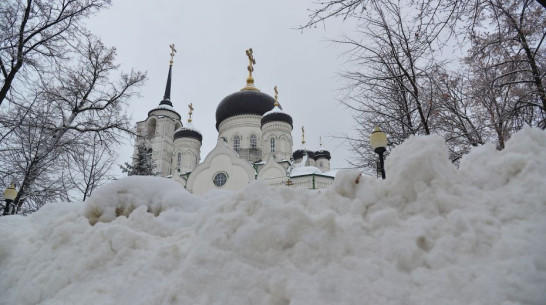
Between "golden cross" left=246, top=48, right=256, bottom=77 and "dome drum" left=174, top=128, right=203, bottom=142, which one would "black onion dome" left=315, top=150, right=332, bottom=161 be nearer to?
"golden cross" left=246, top=48, right=256, bottom=77

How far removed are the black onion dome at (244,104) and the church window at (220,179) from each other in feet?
43.0

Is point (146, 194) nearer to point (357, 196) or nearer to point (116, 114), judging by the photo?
point (357, 196)

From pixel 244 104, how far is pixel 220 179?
13754 mm

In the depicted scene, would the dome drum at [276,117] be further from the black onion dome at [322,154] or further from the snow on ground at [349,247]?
the snow on ground at [349,247]

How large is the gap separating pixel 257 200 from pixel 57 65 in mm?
11257

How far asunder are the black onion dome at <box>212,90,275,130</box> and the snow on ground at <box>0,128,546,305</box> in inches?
1306

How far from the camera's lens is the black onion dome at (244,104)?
117ft

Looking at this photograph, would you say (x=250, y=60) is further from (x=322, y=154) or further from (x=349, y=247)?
(x=349, y=247)

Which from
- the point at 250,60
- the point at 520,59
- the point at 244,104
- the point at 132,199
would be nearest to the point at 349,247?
the point at 132,199

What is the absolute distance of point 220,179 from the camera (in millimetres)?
24109

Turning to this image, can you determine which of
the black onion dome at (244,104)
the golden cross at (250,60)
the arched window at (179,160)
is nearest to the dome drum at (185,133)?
the arched window at (179,160)

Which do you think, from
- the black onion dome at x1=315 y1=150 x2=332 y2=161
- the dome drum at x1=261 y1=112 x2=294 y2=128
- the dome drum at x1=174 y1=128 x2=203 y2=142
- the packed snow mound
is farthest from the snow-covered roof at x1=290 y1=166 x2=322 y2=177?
the black onion dome at x1=315 y1=150 x2=332 y2=161

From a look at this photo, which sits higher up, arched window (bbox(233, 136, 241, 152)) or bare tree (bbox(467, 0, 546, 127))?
arched window (bbox(233, 136, 241, 152))

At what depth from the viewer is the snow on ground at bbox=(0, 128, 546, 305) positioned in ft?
6.02
